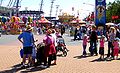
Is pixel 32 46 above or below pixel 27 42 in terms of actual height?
below

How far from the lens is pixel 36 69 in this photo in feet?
43.9

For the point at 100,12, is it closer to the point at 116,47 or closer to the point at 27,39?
the point at 116,47

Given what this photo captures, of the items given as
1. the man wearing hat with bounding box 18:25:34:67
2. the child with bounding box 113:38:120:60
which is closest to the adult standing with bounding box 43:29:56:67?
the man wearing hat with bounding box 18:25:34:67

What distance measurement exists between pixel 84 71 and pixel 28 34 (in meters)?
2.50

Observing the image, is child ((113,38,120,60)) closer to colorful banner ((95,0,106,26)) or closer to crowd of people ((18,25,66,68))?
crowd of people ((18,25,66,68))

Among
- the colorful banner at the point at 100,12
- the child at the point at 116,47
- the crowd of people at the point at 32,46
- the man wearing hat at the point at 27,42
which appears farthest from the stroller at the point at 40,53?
the colorful banner at the point at 100,12

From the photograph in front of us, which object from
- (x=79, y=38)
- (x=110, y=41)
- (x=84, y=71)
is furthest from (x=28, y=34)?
(x=79, y=38)

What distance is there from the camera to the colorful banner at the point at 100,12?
121ft

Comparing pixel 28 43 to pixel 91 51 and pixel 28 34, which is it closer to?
pixel 28 34

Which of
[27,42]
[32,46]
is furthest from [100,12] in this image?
[27,42]

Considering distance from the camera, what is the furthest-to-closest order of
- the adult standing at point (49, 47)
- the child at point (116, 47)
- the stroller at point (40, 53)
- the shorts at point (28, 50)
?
the child at point (116, 47) → the stroller at point (40, 53) → the adult standing at point (49, 47) → the shorts at point (28, 50)

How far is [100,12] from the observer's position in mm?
37469

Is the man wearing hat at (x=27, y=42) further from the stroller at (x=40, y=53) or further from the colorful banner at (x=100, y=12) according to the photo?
the colorful banner at (x=100, y=12)

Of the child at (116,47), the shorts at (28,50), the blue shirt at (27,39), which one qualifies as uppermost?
the blue shirt at (27,39)
